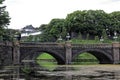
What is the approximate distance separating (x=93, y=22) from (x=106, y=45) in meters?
45.7

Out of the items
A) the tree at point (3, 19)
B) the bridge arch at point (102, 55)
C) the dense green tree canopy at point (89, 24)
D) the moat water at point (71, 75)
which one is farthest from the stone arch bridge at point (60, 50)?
the dense green tree canopy at point (89, 24)

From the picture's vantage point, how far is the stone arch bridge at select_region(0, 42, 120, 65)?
81250 mm

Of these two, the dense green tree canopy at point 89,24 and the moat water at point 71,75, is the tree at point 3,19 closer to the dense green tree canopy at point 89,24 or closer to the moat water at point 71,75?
the moat water at point 71,75

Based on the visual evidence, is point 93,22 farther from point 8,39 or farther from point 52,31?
point 8,39

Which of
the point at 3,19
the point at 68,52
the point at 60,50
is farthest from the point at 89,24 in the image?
the point at 3,19

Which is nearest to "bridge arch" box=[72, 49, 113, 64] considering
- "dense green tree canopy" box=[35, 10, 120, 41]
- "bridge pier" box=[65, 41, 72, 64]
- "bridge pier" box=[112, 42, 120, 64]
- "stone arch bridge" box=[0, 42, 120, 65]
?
"stone arch bridge" box=[0, 42, 120, 65]

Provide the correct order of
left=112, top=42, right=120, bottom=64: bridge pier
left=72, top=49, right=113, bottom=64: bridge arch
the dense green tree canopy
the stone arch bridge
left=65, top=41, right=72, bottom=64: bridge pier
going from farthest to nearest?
1. the dense green tree canopy
2. left=112, top=42, right=120, bottom=64: bridge pier
3. left=72, top=49, right=113, bottom=64: bridge arch
4. left=65, top=41, right=72, bottom=64: bridge pier
5. the stone arch bridge

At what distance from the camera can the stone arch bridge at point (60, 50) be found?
81.2 metres

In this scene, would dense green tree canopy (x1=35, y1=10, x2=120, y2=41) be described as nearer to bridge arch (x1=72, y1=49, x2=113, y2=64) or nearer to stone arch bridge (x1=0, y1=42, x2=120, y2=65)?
bridge arch (x1=72, y1=49, x2=113, y2=64)

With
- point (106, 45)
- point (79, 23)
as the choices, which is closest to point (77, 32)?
point (79, 23)

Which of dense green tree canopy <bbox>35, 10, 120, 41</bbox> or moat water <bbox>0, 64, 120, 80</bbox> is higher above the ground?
dense green tree canopy <bbox>35, 10, 120, 41</bbox>

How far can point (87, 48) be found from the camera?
91938mm

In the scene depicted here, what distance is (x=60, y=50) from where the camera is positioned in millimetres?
89688

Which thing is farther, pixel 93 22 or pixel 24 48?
pixel 93 22
